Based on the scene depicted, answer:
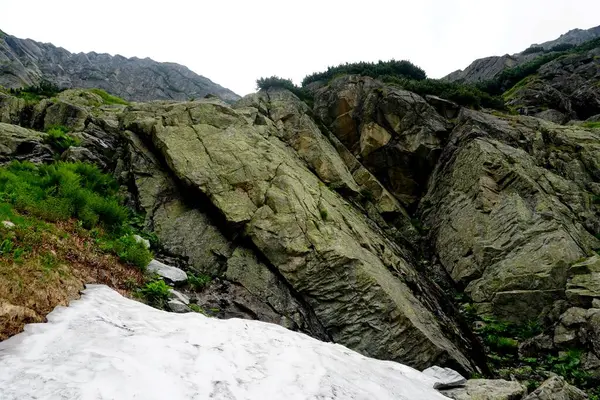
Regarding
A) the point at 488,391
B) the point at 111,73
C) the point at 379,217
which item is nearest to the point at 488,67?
the point at 379,217

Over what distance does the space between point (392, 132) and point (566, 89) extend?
2129 cm

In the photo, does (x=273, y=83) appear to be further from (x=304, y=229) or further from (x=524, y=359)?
(x=524, y=359)

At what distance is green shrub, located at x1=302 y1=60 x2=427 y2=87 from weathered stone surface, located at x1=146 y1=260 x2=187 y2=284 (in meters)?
22.8

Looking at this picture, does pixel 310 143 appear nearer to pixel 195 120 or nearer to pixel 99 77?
pixel 195 120

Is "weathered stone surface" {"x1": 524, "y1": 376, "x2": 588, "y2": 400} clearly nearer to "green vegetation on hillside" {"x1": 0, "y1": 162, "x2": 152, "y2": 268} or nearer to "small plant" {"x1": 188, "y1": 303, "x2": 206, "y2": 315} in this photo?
"small plant" {"x1": 188, "y1": 303, "x2": 206, "y2": 315}

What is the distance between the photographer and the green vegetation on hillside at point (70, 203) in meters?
9.23

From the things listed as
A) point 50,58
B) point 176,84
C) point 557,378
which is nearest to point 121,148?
point 557,378

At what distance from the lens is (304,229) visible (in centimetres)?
1177

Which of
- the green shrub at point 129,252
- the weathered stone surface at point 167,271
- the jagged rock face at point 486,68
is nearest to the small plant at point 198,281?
the weathered stone surface at point 167,271

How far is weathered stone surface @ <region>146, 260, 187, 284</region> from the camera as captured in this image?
382 inches

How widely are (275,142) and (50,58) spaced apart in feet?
347

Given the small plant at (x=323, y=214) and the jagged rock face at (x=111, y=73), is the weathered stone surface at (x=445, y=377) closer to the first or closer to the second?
the small plant at (x=323, y=214)

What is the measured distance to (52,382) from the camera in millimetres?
4195

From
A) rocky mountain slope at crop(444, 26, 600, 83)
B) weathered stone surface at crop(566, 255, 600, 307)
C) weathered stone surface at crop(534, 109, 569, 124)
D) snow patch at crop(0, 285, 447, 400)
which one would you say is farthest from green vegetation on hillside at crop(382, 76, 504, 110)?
rocky mountain slope at crop(444, 26, 600, 83)
